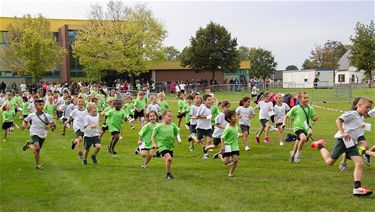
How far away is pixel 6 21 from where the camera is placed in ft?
214

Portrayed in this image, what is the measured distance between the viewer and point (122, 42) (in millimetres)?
54312

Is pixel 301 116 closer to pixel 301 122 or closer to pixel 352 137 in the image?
pixel 301 122

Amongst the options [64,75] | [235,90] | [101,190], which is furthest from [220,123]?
[64,75]

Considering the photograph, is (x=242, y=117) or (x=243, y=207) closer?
(x=243, y=207)

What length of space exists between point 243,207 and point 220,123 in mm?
4899

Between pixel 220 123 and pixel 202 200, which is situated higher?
pixel 220 123

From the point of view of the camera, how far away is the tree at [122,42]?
54.3 meters

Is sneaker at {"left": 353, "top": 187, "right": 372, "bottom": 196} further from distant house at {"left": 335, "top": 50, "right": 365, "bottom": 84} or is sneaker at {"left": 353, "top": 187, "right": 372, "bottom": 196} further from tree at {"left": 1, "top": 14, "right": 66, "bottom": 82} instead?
distant house at {"left": 335, "top": 50, "right": 365, "bottom": 84}

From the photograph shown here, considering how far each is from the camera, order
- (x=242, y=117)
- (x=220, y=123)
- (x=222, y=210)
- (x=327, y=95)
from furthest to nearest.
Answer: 1. (x=327, y=95)
2. (x=242, y=117)
3. (x=220, y=123)
4. (x=222, y=210)

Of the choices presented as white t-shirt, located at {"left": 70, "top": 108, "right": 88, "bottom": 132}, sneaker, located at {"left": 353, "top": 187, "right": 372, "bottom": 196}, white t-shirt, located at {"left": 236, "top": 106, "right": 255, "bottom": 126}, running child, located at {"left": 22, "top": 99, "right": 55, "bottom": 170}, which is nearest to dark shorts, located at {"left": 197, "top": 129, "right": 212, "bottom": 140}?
white t-shirt, located at {"left": 236, "top": 106, "right": 255, "bottom": 126}

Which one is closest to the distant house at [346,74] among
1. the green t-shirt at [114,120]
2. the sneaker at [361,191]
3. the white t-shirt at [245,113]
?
the white t-shirt at [245,113]

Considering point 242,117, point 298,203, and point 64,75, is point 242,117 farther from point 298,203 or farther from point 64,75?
point 64,75

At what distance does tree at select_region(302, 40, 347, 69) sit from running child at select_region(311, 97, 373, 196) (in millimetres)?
95480

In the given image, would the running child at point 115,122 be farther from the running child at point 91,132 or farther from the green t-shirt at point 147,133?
the green t-shirt at point 147,133
